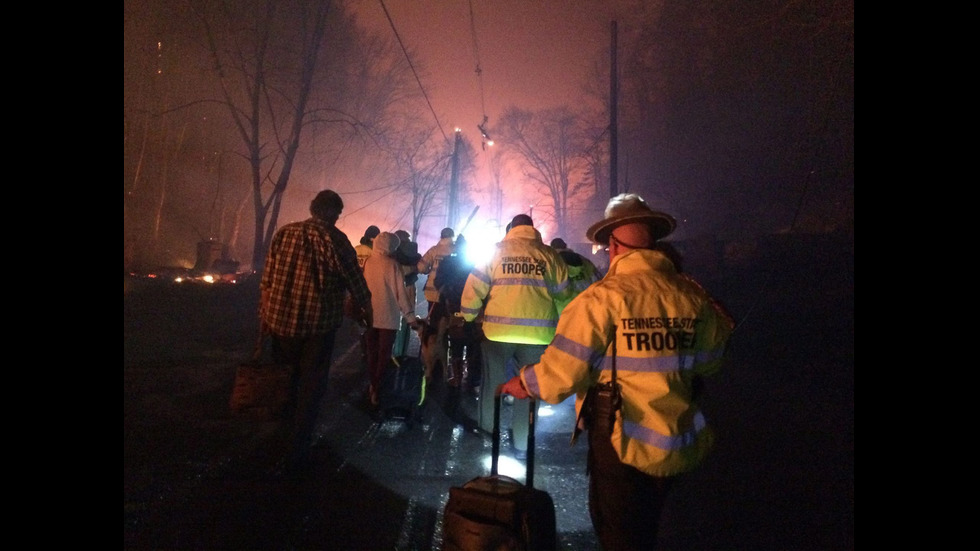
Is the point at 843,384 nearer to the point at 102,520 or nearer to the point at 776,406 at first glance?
the point at 776,406

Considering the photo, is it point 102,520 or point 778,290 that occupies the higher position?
point 778,290

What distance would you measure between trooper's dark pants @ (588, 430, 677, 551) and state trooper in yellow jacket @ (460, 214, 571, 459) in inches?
68.1

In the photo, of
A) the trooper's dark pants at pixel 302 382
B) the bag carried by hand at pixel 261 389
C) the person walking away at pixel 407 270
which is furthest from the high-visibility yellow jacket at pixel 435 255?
the bag carried by hand at pixel 261 389

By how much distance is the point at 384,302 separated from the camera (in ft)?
14.8

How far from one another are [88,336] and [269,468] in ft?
5.95

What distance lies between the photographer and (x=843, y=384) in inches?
223

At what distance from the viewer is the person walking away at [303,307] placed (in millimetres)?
3166

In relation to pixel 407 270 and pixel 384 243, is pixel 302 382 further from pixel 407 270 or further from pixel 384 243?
pixel 407 270

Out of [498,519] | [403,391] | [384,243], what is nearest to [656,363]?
[498,519]

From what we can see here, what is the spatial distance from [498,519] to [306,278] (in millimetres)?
2253

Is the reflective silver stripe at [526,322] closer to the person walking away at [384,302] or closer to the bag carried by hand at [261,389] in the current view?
the person walking away at [384,302]

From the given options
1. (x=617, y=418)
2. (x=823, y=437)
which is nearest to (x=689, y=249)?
(x=823, y=437)

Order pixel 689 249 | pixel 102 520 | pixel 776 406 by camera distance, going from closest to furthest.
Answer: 1. pixel 102 520
2. pixel 776 406
3. pixel 689 249

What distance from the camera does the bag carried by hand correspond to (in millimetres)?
3078
